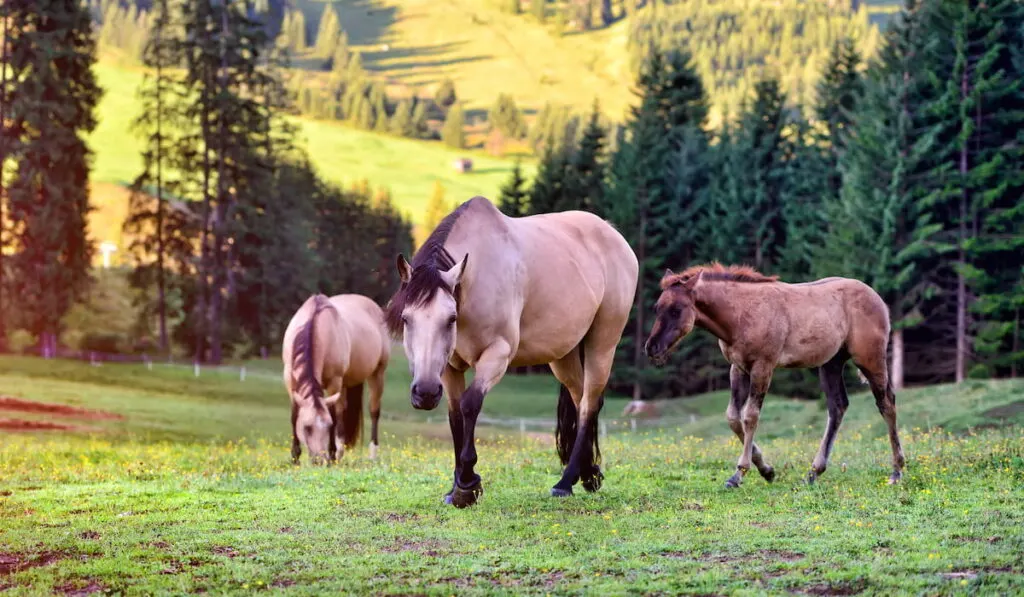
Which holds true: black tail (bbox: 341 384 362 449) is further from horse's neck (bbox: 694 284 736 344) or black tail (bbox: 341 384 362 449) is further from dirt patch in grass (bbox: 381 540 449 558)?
dirt patch in grass (bbox: 381 540 449 558)

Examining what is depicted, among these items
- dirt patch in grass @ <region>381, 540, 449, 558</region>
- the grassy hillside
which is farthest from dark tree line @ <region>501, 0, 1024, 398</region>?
the grassy hillside

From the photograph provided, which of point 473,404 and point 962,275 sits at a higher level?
point 473,404

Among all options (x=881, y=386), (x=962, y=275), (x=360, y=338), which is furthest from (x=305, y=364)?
(x=962, y=275)

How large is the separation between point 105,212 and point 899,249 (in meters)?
115

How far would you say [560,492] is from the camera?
434 inches

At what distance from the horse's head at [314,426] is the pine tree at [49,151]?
38602mm

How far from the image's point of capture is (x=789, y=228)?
5853 cm

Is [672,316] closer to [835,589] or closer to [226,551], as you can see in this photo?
[835,589]

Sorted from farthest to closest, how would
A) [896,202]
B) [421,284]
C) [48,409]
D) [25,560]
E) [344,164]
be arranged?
[344,164]
[896,202]
[48,409]
[421,284]
[25,560]

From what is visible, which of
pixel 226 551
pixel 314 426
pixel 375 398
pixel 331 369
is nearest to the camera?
pixel 226 551

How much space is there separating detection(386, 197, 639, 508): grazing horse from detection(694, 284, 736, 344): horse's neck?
2.93 ft

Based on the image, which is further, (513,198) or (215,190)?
(513,198)

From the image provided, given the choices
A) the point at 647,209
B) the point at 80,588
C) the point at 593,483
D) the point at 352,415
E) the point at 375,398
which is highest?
the point at 647,209

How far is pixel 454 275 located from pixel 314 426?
922cm
